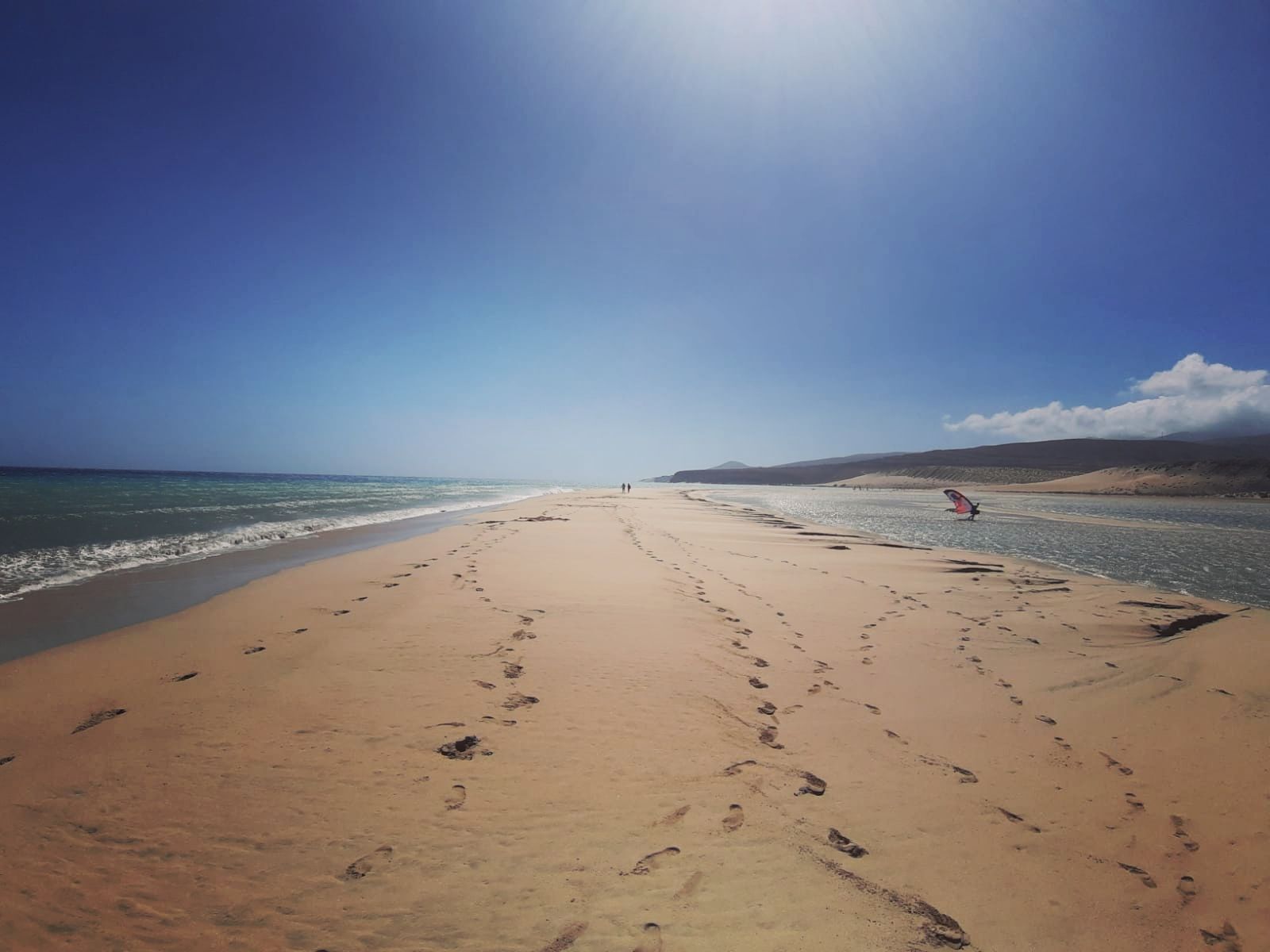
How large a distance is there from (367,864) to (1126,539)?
71.8 ft

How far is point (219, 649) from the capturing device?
538cm

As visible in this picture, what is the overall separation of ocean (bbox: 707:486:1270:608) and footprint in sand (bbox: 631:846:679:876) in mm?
10798

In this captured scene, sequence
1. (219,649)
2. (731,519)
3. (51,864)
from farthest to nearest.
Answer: (731,519) → (219,649) → (51,864)

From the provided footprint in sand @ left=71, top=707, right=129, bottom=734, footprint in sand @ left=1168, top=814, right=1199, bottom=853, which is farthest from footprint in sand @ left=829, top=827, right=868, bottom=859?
footprint in sand @ left=71, top=707, right=129, bottom=734

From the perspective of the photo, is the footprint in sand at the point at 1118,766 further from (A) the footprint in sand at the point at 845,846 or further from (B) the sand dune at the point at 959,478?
(B) the sand dune at the point at 959,478

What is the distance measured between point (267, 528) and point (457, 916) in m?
18.5

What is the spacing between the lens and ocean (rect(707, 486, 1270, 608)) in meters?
9.80

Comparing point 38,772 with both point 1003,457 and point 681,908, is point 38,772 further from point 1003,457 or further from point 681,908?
point 1003,457

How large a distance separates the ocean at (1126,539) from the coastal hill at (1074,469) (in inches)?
777

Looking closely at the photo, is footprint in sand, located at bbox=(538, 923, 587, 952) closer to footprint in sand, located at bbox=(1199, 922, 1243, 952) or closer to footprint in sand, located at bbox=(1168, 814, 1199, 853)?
footprint in sand, located at bbox=(1199, 922, 1243, 952)

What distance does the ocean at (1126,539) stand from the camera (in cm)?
980

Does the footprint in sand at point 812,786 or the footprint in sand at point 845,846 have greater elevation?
the footprint in sand at point 845,846

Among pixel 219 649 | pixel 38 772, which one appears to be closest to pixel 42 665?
pixel 219 649

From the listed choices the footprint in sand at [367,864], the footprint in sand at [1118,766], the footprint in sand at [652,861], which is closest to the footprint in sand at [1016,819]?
the footprint in sand at [1118,766]
